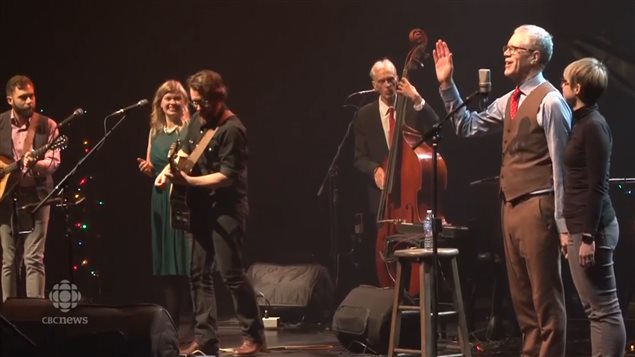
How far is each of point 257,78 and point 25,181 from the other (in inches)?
85.9

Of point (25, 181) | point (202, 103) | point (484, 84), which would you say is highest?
point (202, 103)

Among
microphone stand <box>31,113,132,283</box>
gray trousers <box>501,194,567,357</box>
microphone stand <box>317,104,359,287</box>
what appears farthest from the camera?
microphone stand <box>317,104,359,287</box>

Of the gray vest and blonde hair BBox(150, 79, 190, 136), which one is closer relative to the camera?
the gray vest

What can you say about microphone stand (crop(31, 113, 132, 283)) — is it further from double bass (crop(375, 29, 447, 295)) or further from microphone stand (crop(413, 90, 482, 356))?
microphone stand (crop(413, 90, 482, 356))

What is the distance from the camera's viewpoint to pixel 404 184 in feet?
18.7

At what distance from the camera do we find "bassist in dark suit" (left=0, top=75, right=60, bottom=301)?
19.5ft

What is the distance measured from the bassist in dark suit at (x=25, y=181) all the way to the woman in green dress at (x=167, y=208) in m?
0.77

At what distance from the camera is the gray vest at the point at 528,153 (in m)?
4.08

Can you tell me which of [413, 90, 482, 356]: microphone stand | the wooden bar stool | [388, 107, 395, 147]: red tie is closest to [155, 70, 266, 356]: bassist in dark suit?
the wooden bar stool

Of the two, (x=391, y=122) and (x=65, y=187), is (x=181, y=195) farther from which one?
(x=391, y=122)

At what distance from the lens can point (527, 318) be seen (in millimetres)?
4191

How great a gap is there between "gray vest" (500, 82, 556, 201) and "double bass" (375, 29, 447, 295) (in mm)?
1423

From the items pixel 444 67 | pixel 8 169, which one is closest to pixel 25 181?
pixel 8 169

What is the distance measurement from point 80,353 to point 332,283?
333cm
